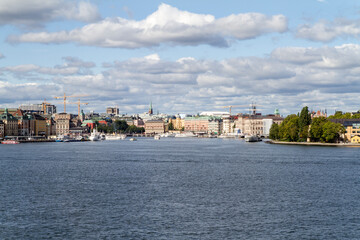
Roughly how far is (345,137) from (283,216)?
84.9m

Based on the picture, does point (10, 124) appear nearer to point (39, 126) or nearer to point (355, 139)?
point (39, 126)

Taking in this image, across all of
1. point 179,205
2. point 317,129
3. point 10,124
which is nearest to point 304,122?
point 317,129

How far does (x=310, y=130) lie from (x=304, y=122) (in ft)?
7.99

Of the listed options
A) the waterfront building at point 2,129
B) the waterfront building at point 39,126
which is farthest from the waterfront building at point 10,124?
the waterfront building at point 39,126

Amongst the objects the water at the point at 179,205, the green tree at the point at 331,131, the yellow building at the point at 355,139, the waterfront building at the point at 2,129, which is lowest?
the water at the point at 179,205

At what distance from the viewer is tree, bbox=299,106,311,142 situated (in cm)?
10494

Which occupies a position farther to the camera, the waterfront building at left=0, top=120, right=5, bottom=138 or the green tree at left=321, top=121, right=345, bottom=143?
the waterfront building at left=0, top=120, right=5, bottom=138

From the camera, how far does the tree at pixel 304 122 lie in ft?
344

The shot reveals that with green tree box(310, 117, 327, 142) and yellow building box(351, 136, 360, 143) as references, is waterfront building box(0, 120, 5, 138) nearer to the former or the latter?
green tree box(310, 117, 327, 142)

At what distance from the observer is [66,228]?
2312cm

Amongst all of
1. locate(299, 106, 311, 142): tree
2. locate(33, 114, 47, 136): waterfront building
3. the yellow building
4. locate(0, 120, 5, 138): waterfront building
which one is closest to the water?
the yellow building

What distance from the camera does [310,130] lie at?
104188 mm

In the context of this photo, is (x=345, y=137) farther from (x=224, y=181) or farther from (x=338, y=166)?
(x=224, y=181)

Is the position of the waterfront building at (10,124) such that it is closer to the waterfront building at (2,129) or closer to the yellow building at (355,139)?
the waterfront building at (2,129)
